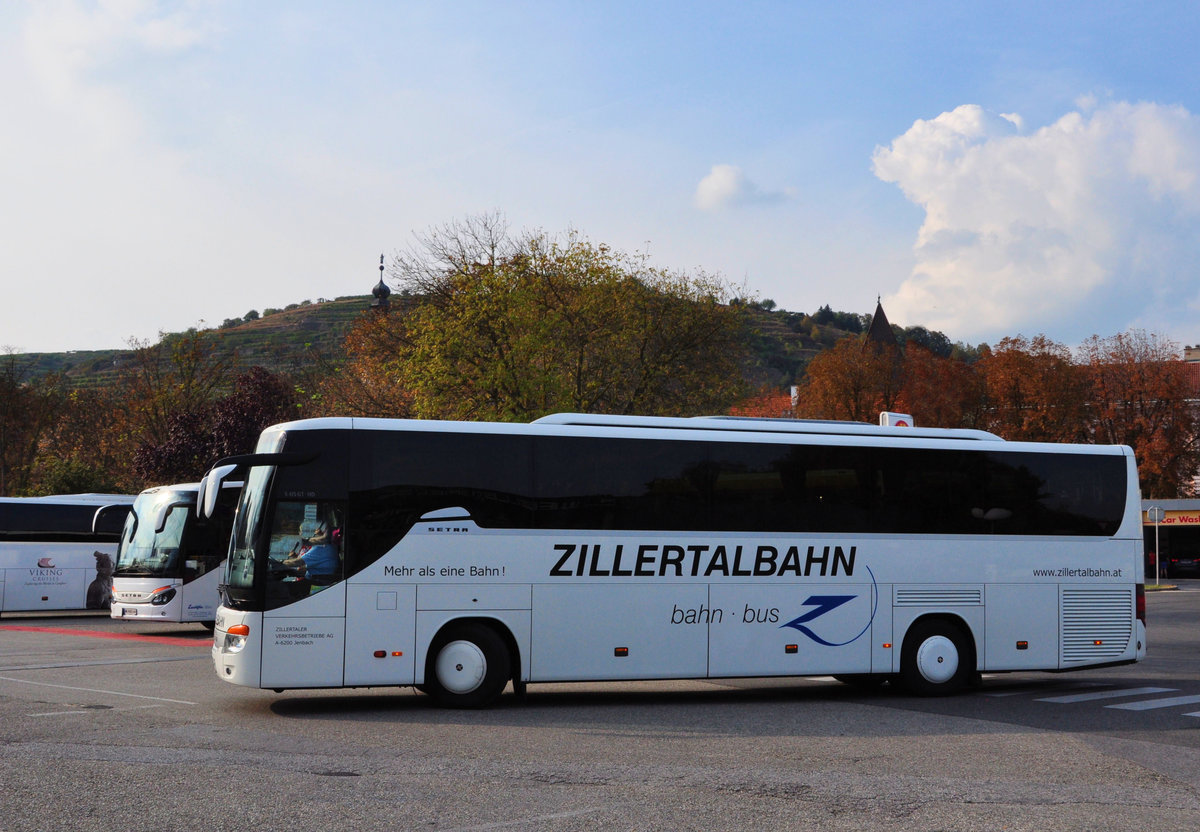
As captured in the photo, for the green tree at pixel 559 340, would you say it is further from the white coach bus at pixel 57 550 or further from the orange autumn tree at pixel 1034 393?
the orange autumn tree at pixel 1034 393

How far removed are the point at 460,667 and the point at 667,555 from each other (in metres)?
2.63

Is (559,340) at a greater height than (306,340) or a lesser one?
lesser

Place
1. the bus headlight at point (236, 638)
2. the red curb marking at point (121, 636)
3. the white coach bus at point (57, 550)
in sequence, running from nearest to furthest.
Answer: the bus headlight at point (236, 638), the red curb marking at point (121, 636), the white coach bus at point (57, 550)

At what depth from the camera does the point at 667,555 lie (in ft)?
46.9

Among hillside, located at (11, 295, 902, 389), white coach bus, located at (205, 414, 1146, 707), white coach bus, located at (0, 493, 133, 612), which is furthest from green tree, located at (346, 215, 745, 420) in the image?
hillside, located at (11, 295, 902, 389)

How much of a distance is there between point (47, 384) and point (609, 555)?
66930mm

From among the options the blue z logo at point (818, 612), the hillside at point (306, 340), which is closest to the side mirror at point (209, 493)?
the blue z logo at point (818, 612)

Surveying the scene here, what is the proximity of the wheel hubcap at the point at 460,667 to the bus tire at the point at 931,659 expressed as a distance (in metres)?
5.23

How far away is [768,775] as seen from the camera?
30.7 feet

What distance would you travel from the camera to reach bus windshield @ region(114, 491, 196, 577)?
87.9ft

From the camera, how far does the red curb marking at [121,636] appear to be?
23484 mm

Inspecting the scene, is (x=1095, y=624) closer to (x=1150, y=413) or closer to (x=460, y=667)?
(x=460, y=667)

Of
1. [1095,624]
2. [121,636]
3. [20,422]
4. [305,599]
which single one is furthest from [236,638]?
[20,422]

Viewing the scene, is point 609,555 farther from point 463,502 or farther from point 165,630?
point 165,630
